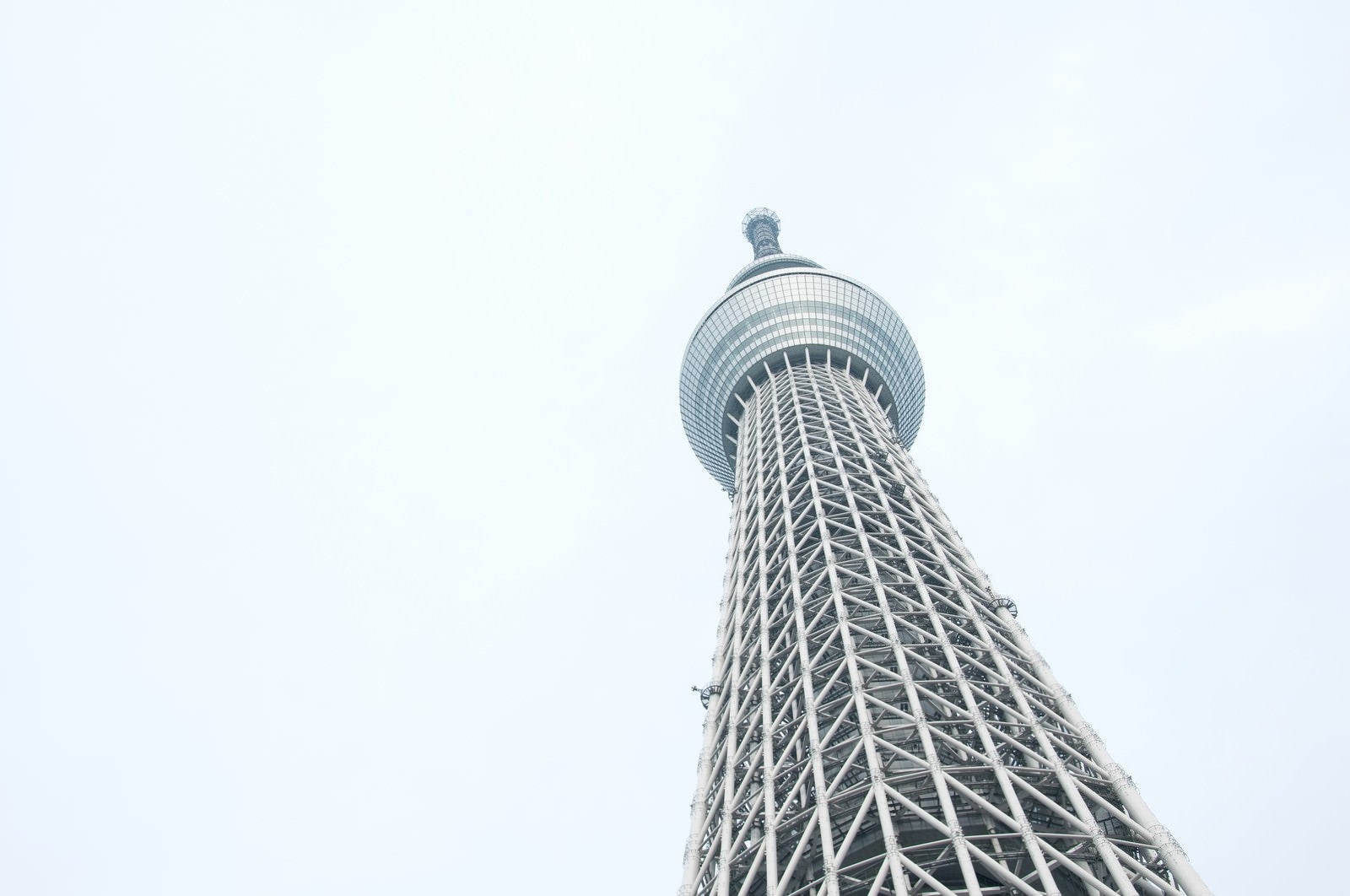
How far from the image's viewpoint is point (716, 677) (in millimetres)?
48844

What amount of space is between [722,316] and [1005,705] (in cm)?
5071

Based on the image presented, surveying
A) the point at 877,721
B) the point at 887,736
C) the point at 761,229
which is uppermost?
the point at 761,229

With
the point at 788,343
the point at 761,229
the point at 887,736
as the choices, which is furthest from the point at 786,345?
the point at 887,736

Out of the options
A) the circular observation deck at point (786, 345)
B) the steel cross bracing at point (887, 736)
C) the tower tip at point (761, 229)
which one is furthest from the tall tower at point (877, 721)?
the tower tip at point (761, 229)

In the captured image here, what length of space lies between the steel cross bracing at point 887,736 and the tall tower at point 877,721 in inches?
4.0

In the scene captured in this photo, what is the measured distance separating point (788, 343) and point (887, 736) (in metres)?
45.6

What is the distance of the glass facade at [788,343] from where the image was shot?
79688 mm

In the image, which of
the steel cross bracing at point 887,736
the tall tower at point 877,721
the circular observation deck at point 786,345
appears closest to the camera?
the steel cross bracing at point 887,736

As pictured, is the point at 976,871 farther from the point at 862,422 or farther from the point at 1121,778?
the point at 862,422

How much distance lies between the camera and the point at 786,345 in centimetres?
7919

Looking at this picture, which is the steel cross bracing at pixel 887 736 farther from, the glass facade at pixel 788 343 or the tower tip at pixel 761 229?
the tower tip at pixel 761 229

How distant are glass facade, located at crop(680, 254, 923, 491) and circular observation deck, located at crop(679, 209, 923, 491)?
0.07 m

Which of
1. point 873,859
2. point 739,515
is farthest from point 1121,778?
point 739,515

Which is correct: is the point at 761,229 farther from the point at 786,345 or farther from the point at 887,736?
the point at 887,736
